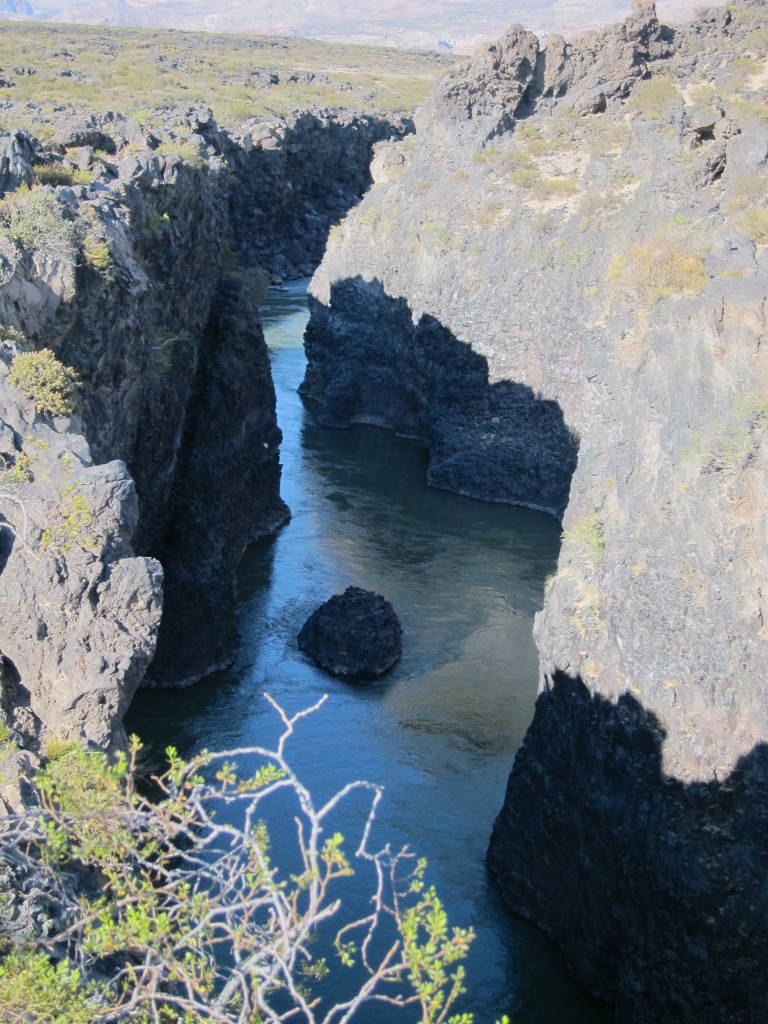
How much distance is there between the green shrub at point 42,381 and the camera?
1680 cm

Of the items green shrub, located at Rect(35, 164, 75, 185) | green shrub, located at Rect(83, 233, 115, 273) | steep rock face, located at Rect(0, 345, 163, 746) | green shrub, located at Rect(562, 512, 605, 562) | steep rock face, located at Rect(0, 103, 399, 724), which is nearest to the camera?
steep rock face, located at Rect(0, 345, 163, 746)

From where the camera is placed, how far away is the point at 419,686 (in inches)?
1228

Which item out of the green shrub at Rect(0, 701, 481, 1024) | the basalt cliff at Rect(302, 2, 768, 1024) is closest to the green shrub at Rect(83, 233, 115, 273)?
the basalt cliff at Rect(302, 2, 768, 1024)

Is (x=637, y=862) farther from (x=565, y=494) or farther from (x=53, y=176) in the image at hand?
(x=565, y=494)

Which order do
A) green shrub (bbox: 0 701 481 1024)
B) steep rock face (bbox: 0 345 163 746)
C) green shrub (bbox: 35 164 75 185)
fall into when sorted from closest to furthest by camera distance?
green shrub (bbox: 0 701 481 1024), steep rock face (bbox: 0 345 163 746), green shrub (bbox: 35 164 75 185)

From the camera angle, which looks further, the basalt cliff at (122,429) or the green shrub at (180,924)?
the basalt cliff at (122,429)

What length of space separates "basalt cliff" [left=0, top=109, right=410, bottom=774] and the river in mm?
1815

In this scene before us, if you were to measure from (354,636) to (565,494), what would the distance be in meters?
15.1

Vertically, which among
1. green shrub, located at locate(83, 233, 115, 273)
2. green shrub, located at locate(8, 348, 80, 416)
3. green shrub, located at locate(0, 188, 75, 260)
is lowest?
green shrub, located at locate(8, 348, 80, 416)

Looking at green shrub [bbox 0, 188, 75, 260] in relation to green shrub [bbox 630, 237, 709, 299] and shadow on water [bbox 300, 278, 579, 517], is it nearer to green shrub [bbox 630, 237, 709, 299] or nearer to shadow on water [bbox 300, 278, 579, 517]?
green shrub [bbox 630, 237, 709, 299]

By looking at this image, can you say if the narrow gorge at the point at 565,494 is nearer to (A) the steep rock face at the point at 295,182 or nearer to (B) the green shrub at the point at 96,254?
(B) the green shrub at the point at 96,254

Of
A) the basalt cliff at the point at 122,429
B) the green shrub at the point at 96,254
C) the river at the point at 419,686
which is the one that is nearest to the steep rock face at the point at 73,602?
the basalt cliff at the point at 122,429

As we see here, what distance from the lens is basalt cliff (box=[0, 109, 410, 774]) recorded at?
15266 mm

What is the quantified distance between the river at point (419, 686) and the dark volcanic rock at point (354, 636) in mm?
443
